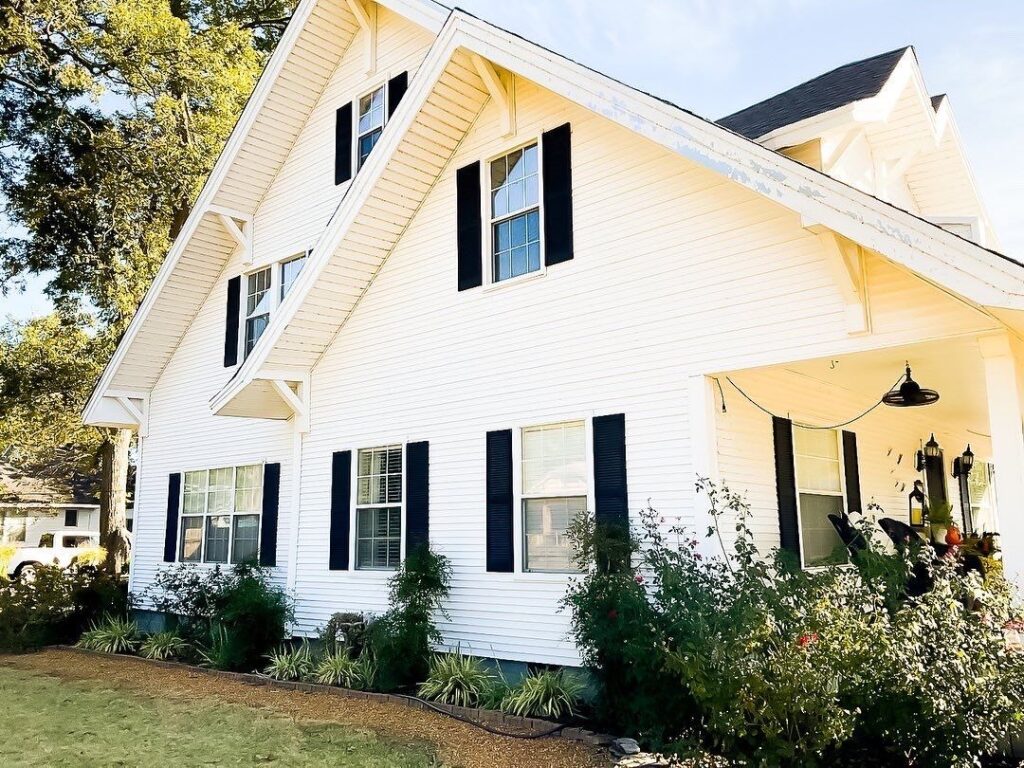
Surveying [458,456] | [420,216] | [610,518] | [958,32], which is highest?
[958,32]

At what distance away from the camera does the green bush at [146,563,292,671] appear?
1020 centimetres

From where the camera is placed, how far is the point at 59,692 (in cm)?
909

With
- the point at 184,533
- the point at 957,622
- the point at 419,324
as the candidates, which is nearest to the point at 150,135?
the point at 184,533

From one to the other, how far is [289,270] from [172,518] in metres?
4.41

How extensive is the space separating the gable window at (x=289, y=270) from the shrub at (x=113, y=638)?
17.3 ft

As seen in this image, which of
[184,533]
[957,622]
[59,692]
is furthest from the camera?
[184,533]

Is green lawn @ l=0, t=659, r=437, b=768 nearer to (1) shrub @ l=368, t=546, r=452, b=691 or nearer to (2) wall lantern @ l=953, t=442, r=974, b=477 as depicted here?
(1) shrub @ l=368, t=546, r=452, b=691

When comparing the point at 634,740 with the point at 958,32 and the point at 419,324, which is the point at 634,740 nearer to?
the point at 419,324

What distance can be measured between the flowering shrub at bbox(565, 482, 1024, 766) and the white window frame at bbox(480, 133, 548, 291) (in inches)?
168

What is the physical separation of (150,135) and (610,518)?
13.7 meters

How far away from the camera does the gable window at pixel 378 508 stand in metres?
10.1

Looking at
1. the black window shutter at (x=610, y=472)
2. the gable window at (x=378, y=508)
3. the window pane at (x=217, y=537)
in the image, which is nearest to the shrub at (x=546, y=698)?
the black window shutter at (x=610, y=472)

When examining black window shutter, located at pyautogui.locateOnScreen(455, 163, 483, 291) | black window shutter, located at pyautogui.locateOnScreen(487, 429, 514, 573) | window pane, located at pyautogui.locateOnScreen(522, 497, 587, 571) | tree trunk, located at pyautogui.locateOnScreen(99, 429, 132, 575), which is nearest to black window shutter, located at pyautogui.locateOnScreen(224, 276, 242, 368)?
black window shutter, located at pyautogui.locateOnScreen(455, 163, 483, 291)

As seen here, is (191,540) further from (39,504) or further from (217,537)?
(39,504)
